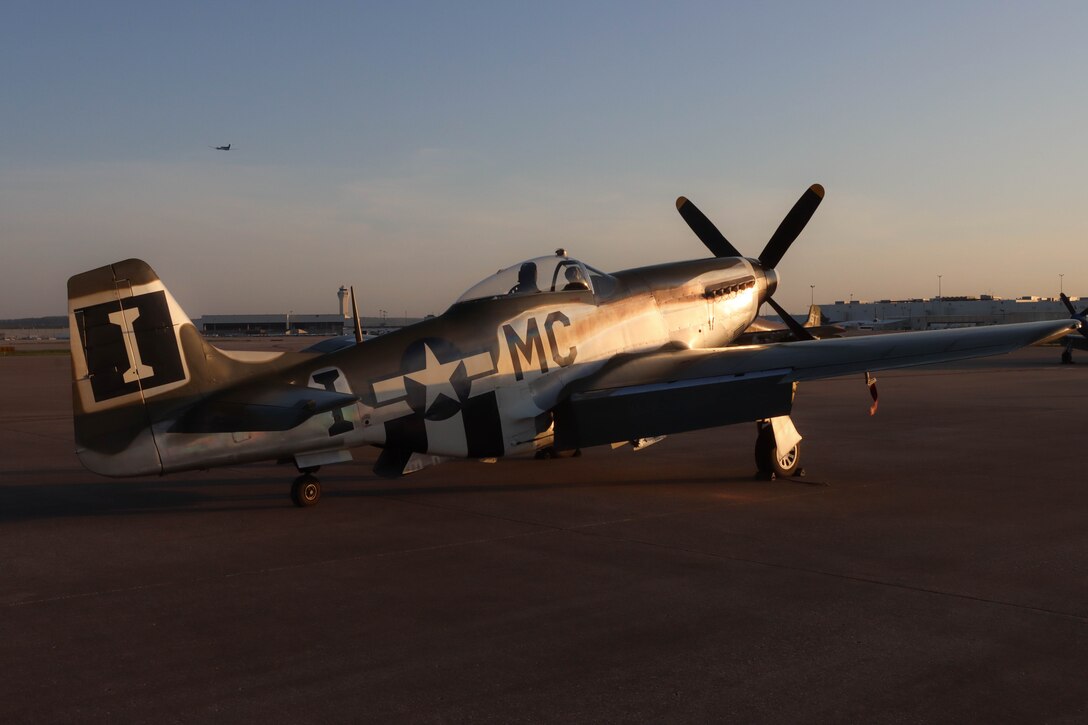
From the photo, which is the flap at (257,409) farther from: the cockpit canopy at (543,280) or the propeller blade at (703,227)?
the propeller blade at (703,227)

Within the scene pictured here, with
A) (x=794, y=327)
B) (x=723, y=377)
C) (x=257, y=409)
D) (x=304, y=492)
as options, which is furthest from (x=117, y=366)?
(x=794, y=327)

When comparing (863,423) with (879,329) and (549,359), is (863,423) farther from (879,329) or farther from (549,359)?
(879,329)

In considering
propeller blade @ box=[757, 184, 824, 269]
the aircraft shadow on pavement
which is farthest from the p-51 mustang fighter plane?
propeller blade @ box=[757, 184, 824, 269]

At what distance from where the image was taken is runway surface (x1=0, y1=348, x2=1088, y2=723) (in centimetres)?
489

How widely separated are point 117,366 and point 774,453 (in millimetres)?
7787

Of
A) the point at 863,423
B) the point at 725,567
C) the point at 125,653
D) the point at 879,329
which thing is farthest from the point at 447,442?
the point at 879,329

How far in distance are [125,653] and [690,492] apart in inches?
279

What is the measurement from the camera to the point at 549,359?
11422mm

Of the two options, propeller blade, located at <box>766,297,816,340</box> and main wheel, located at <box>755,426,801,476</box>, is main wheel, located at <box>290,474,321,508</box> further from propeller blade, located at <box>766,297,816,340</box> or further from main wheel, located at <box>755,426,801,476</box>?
propeller blade, located at <box>766,297,816,340</box>

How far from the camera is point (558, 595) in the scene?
6.89m

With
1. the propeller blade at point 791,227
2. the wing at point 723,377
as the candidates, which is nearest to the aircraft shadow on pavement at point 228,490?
the wing at point 723,377

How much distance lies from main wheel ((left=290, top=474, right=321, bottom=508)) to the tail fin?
1.84 m

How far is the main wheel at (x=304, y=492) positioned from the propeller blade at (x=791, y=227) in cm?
862

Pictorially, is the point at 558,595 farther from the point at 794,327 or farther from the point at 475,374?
the point at 794,327
